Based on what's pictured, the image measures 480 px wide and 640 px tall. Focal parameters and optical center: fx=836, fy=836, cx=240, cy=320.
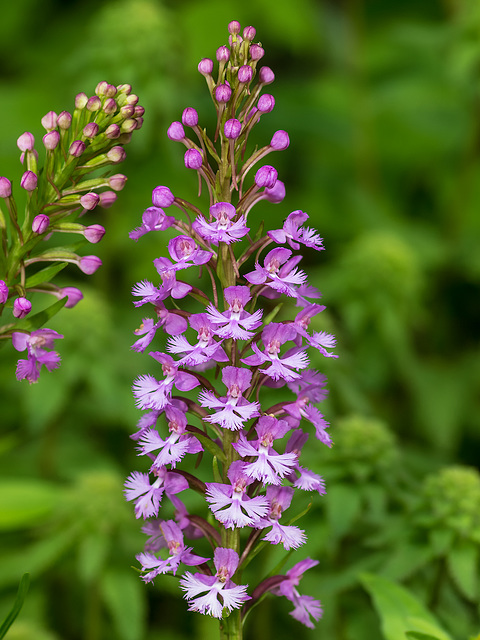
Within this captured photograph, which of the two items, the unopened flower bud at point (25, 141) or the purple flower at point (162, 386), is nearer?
the purple flower at point (162, 386)

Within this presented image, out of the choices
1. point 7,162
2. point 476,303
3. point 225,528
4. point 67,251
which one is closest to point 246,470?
point 225,528

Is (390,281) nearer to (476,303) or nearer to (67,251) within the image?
(476,303)

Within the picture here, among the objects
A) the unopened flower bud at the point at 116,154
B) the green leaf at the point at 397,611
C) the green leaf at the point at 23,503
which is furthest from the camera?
the green leaf at the point at 23,503

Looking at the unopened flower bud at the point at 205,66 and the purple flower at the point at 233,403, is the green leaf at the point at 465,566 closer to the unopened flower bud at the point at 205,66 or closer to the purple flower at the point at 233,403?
the purple flower at the point at 233,403

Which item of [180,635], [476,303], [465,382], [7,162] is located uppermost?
[7,162]

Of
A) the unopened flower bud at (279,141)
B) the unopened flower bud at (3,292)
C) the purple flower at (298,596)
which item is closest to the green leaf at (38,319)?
the unopened flower bud at (3,292)

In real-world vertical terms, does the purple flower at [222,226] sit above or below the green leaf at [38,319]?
above
